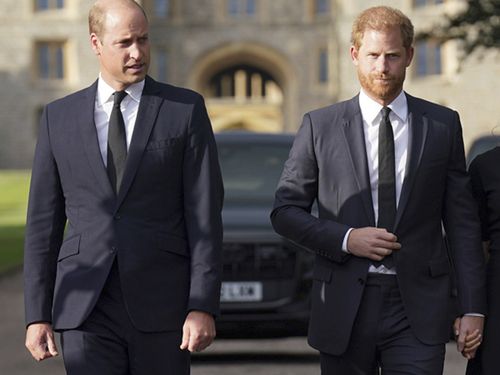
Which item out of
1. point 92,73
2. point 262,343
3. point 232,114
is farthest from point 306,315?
point 232,114

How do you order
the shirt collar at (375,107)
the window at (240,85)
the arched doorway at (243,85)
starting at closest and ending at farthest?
1. the shirt collar at (375,107)
2. the arched doorway at (243,85)
3. the window at (240,85)

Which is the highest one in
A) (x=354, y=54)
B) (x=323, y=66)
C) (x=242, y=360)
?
(x=354, y=54)

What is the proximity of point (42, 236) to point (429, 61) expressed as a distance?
56.9m

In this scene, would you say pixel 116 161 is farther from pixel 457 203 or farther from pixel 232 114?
pixel 232 114

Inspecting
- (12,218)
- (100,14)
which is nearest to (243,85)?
(12,218)

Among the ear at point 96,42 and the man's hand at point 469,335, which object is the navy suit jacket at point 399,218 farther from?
the ear at point 96,42

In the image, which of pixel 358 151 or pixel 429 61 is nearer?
pixel 358 151

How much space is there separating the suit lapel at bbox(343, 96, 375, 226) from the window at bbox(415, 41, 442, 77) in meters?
56.1

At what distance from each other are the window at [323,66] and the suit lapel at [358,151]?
5949cm

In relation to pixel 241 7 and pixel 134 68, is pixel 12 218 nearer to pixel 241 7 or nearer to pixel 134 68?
pixel 134 68

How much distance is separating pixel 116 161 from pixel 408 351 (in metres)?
1.23

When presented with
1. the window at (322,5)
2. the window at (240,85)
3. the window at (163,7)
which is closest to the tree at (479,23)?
the window at (322,5)

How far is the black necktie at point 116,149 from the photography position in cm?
485

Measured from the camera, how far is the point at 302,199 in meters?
5.11
